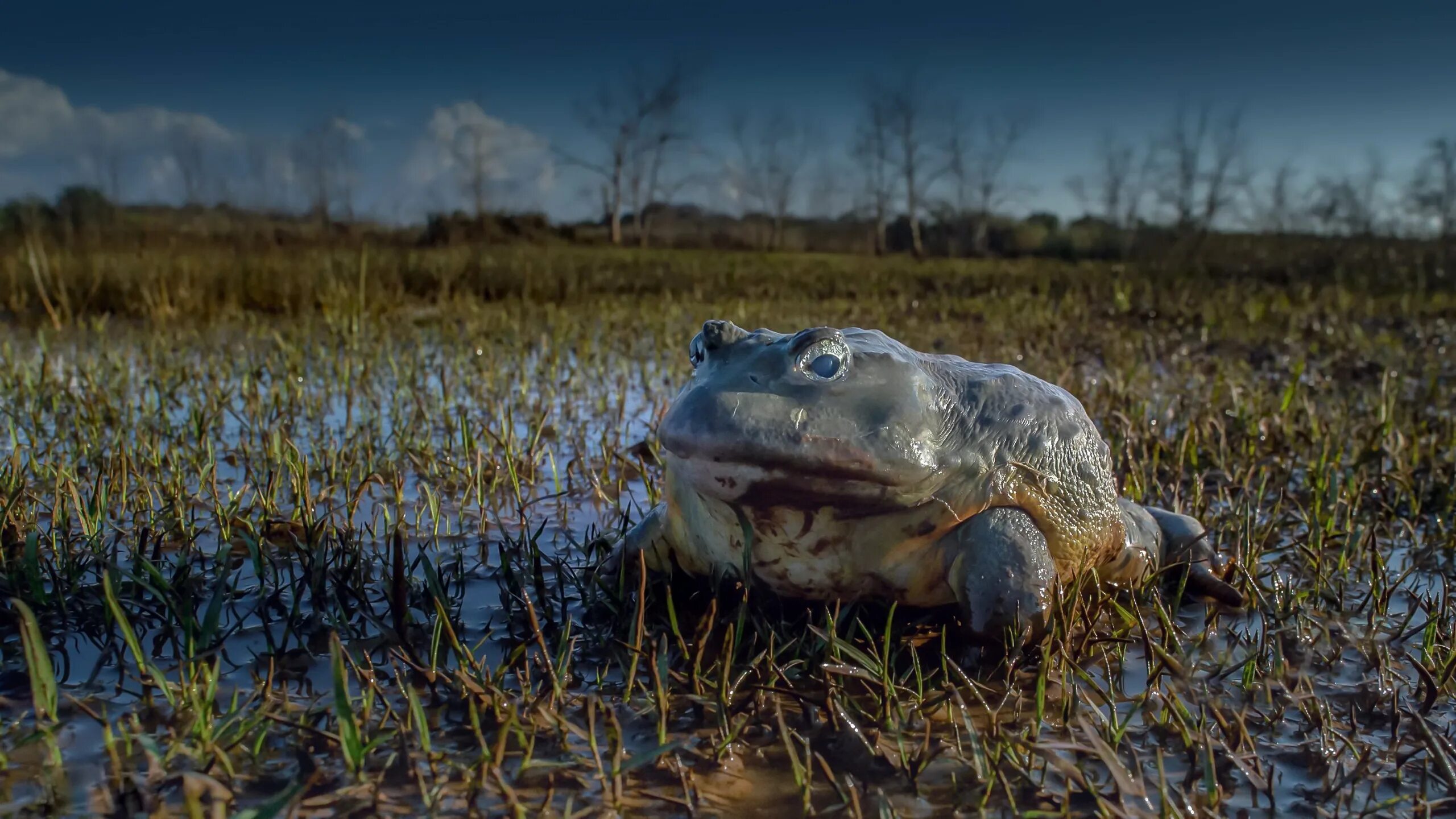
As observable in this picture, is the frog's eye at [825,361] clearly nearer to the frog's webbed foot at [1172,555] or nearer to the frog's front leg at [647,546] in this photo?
the frog's front leg at [647,546]

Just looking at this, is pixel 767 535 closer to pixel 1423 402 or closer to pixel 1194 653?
pixel 1194 653

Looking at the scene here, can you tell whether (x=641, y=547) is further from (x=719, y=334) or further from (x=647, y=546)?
(x=719, y=334)

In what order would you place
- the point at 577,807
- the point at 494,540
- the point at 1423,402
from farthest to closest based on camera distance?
the point at 1423,402, the point at 494,540, the point at 577,807

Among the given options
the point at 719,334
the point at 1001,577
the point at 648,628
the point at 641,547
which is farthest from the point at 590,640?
the point at 1001,577

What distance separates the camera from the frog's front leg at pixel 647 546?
2371 mm

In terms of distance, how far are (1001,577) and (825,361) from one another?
0.56 m

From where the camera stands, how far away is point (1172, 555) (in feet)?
8.37

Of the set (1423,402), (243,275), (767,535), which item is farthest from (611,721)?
(243,275)

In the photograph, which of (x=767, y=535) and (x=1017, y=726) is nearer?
(x=1017, y=726)

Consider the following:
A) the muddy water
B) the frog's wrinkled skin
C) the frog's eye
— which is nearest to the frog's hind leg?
the frog's wrinkled skin

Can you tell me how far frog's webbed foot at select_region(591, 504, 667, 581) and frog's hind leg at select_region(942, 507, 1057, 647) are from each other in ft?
2.28

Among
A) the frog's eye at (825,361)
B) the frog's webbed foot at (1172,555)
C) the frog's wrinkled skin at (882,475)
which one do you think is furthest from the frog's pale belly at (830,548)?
the frog's webbed foot at (1172,555)

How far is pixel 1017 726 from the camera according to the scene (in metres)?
1.89

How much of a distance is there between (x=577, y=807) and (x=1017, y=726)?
84cm
